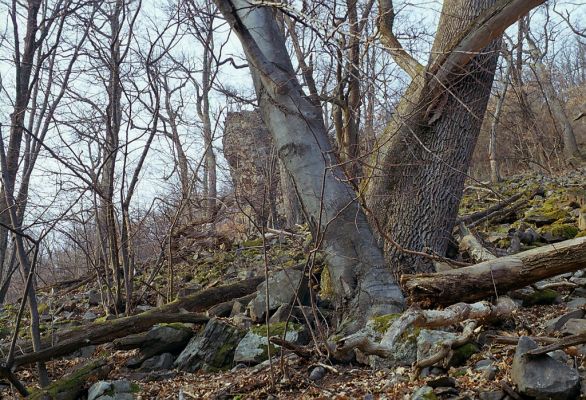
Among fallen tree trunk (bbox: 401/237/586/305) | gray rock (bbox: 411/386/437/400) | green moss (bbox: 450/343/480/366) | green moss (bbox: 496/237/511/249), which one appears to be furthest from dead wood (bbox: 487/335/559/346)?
green moss (bbox: 496/237/511/249)

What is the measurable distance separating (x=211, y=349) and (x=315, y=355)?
1.14 m

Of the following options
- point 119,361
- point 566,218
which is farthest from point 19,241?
point 566,218

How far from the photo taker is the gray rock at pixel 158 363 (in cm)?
418

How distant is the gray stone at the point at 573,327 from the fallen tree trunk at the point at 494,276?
2.57 feet

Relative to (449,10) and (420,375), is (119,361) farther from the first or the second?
(449,10)

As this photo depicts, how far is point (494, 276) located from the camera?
3.87 m

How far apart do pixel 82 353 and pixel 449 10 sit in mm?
5027

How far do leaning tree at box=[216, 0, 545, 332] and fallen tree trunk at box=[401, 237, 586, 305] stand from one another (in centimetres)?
28

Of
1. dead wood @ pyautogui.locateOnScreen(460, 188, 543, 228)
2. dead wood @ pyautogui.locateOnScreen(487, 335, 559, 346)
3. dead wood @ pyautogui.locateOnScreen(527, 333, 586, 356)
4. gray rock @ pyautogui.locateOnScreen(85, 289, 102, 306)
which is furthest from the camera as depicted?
dead wood @ pyautogui.locateOnScreen(460, 188, 543, 228)

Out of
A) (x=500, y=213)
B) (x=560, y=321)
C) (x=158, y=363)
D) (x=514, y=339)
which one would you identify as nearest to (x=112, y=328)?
(x=158, y=363)

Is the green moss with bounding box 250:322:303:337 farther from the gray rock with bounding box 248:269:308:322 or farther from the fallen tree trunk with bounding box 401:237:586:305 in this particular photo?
the fallen tree trunk with bounding box 401:237:586:305

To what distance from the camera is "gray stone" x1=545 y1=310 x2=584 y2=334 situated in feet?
9.98

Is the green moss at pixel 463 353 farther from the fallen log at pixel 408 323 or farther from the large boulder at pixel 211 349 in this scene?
the large boulder at pixel 211 349

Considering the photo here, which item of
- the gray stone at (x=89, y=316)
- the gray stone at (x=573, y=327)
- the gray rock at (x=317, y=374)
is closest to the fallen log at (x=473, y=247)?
the gray stone at (x=573, y=327)
